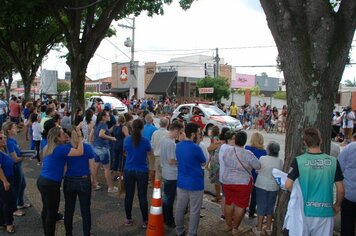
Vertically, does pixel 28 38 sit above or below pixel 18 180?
above

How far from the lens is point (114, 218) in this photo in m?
6.22

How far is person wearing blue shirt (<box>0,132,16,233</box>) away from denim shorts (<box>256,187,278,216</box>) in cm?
373

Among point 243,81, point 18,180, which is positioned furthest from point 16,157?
point 243,81

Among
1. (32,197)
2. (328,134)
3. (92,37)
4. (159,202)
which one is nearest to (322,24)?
(328,134)

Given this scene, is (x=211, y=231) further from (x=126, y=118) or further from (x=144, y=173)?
(x=126, y=118)

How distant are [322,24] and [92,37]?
34.4 feet

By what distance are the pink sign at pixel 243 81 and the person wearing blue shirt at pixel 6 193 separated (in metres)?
63.4

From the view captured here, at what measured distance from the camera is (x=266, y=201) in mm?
5520

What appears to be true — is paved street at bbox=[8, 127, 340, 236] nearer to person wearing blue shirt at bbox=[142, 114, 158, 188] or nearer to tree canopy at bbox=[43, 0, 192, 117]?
person wearing blue shirt at bbox=[142, 114, 158, 188]

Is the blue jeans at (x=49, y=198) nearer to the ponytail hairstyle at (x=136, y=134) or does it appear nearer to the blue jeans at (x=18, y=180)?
the ponytail hairstyle at (x=136, y=134)

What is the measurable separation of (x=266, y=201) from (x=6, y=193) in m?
3.87

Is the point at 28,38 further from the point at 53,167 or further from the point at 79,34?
the point at 53,167

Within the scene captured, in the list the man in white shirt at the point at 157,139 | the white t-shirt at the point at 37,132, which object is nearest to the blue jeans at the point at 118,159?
the man in white shirt at the point at 157,139

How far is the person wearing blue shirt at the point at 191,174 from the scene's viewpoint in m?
5.10
